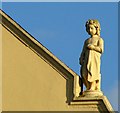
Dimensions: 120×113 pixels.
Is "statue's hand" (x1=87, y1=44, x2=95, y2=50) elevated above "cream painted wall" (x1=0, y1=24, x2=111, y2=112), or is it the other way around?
"statue's hand" (x1=87, y1=44, x2=95, y2=50)

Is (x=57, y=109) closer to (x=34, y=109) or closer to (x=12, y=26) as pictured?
(x=34, y=109)

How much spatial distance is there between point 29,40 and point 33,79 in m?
1.05

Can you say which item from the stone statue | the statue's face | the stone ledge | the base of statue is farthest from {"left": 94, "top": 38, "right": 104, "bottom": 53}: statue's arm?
the stone ledge

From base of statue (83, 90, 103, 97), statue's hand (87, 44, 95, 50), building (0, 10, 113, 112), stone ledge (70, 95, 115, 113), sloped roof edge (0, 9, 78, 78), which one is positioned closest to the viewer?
stone ledge (70, 95, 115, 113)

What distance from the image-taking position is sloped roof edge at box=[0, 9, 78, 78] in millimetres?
21906

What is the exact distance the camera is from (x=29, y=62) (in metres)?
22.3

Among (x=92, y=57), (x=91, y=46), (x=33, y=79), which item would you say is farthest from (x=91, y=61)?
(x=33, y=79)

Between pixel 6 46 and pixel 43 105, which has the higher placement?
pixel 6 46

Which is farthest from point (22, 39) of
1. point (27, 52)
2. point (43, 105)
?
point (43, 105)

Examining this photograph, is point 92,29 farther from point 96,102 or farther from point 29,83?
point 29,83

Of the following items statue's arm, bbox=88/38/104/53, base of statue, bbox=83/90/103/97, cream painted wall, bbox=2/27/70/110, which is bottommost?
base of statue, bbox=83/90/103/97

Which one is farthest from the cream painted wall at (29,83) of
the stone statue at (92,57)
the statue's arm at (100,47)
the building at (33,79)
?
the statue's arm at (100,47)

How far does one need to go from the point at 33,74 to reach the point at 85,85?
1413 mm

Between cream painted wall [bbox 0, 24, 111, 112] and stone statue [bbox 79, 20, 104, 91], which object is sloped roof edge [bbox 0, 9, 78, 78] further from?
stone statue [bbox 79, 20, 104, 91]
